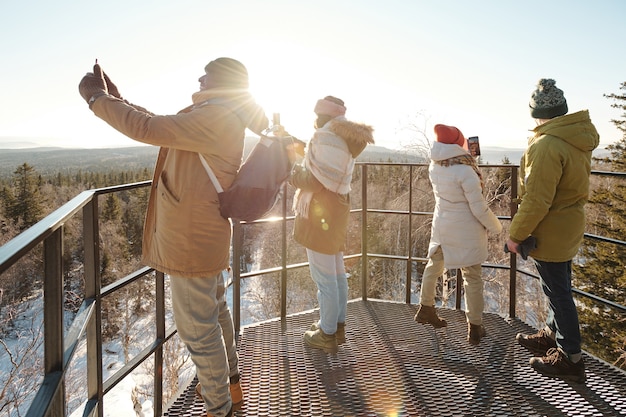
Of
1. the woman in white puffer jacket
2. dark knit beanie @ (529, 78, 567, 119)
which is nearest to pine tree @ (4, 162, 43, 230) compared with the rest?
the woman in white puffer jacket

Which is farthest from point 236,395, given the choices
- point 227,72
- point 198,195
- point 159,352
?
point 227,72

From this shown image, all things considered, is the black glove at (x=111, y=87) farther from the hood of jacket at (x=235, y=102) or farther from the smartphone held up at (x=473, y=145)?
the smartphone held up at (x=473, y=145)

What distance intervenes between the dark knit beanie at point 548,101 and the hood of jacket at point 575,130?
0.07 meters

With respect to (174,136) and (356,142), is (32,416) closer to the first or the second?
(174,136)

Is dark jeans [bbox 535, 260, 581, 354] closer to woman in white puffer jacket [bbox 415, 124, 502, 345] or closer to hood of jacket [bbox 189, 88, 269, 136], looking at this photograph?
woman in white puffer jacket [bbox 415, 124, 502, 345]

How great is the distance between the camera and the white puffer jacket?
2.94 meters

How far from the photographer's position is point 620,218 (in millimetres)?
16188

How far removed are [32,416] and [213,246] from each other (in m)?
0.96

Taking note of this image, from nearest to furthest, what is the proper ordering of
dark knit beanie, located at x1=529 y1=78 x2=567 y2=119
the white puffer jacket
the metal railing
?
the metal railing → dark knit beanie, located at x1=529 y1=78 x2=567 y2=119 → the white puffer jacket

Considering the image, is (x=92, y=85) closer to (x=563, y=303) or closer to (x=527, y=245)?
(x=527, y=245)

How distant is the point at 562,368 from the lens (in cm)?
269

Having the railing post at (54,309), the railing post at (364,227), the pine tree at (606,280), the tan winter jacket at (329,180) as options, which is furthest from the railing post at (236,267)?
the pine tree at (606,280)

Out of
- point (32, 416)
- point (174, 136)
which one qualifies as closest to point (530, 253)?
point (174, 136)

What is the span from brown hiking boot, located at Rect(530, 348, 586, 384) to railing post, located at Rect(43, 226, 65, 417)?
103 inches
